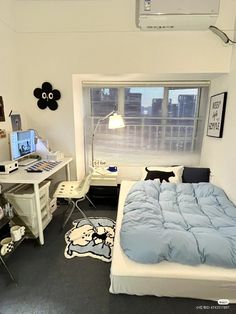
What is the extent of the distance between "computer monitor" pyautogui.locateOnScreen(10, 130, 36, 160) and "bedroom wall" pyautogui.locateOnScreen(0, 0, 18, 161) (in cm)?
22

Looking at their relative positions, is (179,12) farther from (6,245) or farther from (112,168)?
(6,245)

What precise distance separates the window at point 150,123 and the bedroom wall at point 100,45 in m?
0.53

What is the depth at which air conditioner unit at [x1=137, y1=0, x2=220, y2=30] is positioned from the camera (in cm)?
211

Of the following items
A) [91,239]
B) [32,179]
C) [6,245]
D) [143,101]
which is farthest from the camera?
[143,101]

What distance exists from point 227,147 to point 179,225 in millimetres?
1310

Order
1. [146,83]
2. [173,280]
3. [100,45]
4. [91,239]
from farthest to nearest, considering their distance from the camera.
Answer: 1. [146,83]
2. [100,45]
3. [91,239]
4. [173,280]

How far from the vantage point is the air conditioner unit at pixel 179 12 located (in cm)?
211

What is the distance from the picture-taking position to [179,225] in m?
1.69

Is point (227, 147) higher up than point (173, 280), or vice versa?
point (227, 147)

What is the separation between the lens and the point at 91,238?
2148mm

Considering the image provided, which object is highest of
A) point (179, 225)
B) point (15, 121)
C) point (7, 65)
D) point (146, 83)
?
point (7, 65)

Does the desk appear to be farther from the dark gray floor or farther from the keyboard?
the dark gray floor

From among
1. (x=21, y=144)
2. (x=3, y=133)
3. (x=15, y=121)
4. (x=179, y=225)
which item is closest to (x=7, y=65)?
(x=15, y=121)

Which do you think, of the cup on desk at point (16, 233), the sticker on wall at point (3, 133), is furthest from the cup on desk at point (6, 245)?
the sticker on wall at point (3, 133)
